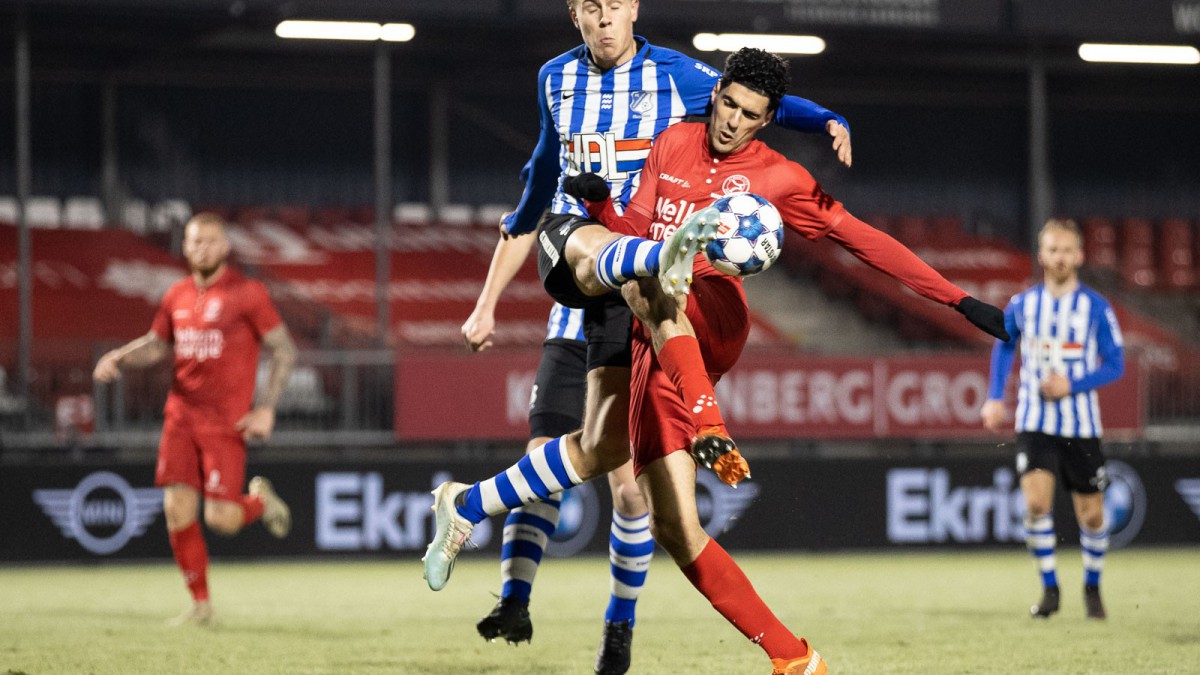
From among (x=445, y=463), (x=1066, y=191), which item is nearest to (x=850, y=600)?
(x=445, y=463)

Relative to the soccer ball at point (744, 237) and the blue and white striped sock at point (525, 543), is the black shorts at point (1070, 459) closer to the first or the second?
the blue and white striped sock at point (525, 543)

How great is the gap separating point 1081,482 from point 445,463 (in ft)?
18.1

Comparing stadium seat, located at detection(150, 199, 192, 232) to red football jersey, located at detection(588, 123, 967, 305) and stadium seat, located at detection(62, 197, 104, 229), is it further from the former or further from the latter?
red football jersey, located at detection(588, 123, 967, 305)

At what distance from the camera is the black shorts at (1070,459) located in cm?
842

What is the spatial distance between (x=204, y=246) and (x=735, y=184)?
163 inches

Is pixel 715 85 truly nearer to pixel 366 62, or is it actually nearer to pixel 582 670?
pixel 582 670

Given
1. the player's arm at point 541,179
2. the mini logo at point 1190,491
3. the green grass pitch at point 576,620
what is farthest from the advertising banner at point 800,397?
the player's arm at point 541,179

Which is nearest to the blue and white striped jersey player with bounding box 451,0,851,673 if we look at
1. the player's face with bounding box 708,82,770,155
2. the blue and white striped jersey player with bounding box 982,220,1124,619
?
the player's face with bounding box 708,82,770,155

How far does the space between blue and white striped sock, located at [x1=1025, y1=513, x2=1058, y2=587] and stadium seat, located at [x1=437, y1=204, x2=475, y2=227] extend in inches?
534

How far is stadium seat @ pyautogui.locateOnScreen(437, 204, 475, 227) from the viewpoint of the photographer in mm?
21345

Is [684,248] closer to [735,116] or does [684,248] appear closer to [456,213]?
[735,116]

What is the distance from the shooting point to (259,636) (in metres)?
7.33

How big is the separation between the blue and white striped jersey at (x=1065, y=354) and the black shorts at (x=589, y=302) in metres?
3.69

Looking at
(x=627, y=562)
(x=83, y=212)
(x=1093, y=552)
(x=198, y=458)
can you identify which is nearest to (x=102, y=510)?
(x=198, y=458)
